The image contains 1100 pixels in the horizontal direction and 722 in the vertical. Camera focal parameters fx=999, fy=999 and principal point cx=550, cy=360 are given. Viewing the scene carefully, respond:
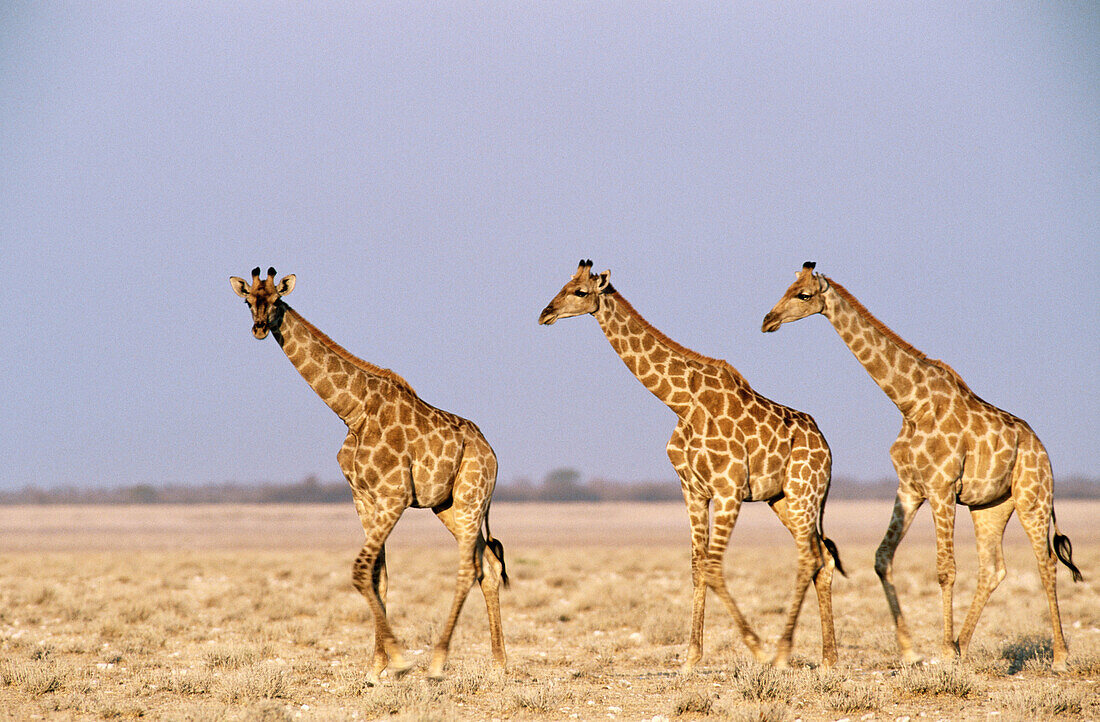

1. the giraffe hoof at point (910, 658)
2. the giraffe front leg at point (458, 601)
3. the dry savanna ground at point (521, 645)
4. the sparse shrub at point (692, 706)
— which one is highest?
the giraffe front leg at point (458, 601)

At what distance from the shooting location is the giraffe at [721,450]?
11773mm

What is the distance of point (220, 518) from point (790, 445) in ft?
263

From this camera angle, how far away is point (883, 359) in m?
12.3

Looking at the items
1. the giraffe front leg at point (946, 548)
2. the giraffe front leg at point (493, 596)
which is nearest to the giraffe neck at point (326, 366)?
the giraffe front leg at point (493, 596)

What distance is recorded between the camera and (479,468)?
1210 centimetres

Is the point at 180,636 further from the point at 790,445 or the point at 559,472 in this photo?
the point at 559,472

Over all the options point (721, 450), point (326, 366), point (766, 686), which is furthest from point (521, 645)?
point (326, 366)

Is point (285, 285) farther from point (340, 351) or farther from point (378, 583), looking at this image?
point (378, 583)

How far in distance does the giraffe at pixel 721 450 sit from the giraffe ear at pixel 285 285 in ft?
9.83

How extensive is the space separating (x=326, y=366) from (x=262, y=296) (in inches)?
43.8

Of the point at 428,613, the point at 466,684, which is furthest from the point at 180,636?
the point at 466,684

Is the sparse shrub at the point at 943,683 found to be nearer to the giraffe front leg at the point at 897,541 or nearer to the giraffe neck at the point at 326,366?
the giraffe front leg at the point at 897,541

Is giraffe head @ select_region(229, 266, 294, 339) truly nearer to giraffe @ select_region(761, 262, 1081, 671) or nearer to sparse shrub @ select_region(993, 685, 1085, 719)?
giraffe @ select_region(761, 262, 1081, 671)

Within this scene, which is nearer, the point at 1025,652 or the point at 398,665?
the point at 398,665
